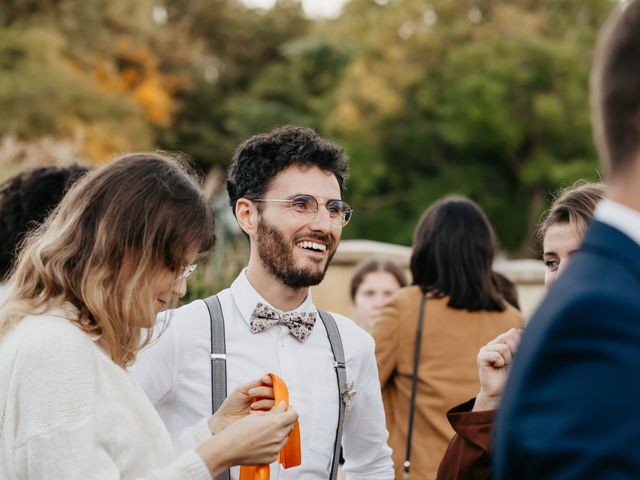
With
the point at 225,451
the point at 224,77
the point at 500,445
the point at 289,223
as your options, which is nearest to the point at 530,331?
the point at 500,445

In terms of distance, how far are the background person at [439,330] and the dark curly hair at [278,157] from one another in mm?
1006

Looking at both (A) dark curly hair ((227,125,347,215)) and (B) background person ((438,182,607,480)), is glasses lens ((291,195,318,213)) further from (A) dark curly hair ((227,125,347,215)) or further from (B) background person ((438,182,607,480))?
(B) background person ((438,182,607,480))

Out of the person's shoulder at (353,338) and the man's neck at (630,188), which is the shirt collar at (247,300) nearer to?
the person's shoulder at (353,338)

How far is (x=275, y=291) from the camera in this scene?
11.5ft

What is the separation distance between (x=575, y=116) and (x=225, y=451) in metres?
23.1

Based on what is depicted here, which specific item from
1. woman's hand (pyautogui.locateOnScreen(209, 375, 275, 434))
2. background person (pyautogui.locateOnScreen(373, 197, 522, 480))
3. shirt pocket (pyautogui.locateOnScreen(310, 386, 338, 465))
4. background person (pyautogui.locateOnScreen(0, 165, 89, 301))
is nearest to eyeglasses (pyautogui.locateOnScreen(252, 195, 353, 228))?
shirt pocket (pyautogui.locateOnScreen(310, 386, 338, 465))

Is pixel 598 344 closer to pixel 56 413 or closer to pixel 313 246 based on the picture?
pixel 56 413

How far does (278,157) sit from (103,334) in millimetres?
1442

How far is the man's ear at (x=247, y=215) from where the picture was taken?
3.62 m

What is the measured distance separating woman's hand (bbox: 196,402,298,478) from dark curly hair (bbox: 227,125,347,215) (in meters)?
1.31

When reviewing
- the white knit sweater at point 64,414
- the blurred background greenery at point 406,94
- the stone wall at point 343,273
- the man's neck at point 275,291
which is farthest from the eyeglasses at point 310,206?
the blurred background greenery at point 406,94

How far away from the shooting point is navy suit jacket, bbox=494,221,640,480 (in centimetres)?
135

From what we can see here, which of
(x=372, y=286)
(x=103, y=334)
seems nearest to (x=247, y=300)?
(x=103, y=334)

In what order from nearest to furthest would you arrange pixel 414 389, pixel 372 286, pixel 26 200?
pixel 26 200, pixel 414 389, pixel 372 286
